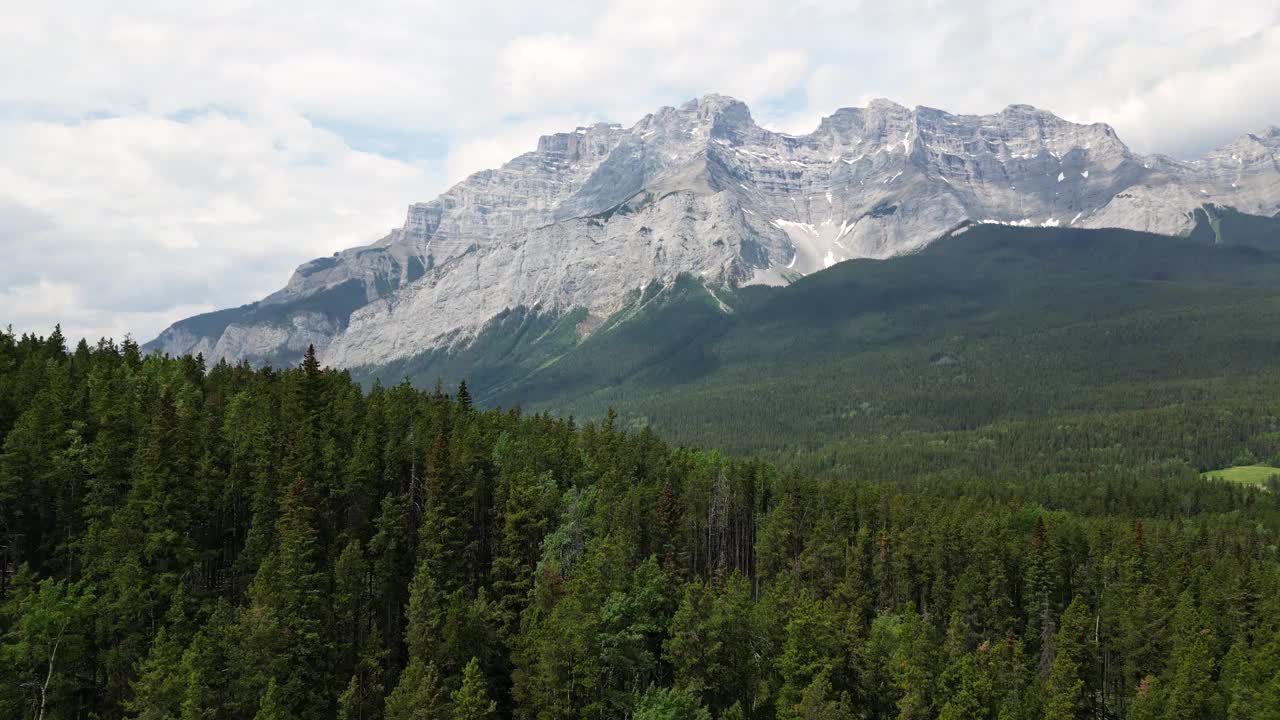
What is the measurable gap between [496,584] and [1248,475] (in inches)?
7107

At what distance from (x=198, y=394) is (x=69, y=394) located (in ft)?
45.1

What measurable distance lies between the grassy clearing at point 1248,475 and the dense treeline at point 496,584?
97801mm

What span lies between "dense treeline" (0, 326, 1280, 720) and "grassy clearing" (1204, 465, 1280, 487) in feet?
321

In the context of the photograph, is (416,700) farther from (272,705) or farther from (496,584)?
(496,584)

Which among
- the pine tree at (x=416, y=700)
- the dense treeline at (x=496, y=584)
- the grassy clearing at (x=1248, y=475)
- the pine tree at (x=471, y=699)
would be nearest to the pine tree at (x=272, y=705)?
the dense treeline at (x=496, y=584)

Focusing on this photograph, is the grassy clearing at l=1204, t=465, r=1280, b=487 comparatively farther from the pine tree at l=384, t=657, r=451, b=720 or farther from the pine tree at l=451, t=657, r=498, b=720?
the pine tree at l=384, t=657, r=451, b=720

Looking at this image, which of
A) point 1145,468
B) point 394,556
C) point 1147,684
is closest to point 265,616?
point 394,556

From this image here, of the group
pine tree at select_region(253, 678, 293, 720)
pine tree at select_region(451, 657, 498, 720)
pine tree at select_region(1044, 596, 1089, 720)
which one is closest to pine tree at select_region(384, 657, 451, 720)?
pine tree at select_region(451, 657, 498, 720)

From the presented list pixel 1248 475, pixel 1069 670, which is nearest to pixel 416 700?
pixel 1069 670

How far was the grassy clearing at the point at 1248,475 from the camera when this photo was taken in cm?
18488

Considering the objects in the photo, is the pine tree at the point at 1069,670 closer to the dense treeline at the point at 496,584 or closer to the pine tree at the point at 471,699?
the dense treeline at the point at 496,584

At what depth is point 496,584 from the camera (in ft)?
251

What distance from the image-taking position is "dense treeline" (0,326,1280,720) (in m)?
63.0

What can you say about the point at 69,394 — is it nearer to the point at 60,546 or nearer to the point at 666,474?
the point at 60,546
